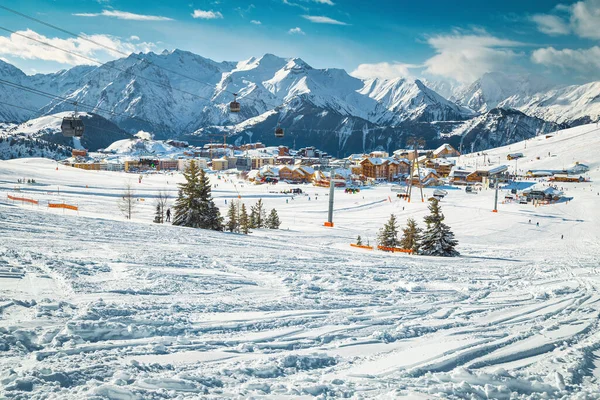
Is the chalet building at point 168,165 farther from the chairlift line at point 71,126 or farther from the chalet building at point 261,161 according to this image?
the chairlift line at point 71,126

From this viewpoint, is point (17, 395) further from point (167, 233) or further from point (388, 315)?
point (167, 233)

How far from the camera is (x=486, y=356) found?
4.95 meters

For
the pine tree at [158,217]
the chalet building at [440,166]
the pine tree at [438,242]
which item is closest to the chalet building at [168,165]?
the chalet building at [440,166]

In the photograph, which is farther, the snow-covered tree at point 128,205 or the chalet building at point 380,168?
the chalet building at point 380,168

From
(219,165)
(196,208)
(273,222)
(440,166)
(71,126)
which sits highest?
(440,166)

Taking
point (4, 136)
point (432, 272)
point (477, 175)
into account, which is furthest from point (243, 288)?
point (4, 136)

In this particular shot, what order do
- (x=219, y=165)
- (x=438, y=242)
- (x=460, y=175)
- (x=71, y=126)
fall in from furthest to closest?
(x=219, y=165) < (x=460, y=175) < (x=438, y=242) < (x=71, y=126)

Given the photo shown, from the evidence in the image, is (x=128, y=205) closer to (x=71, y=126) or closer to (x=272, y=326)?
(x=71, y=126)

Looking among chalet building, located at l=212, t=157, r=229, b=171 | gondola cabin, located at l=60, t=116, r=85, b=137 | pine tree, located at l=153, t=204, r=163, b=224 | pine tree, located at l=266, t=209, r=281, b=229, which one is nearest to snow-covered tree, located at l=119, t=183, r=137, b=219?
pine tree, located at l=153, t=204, r=163, b=224

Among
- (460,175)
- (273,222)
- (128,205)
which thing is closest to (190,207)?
(273,222)

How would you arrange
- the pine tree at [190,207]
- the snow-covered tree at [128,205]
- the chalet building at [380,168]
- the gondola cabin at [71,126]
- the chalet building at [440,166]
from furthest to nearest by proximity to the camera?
the chalet building at [440,166] < the chalet building at [380,168] < the snow-covered tree at [128,205] < the pine tree at [190,207] < the gondola cabin at [71,126]

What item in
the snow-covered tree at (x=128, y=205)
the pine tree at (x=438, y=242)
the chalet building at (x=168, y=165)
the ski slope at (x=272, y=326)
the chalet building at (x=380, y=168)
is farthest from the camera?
the chalet building at (x=168, y=165)

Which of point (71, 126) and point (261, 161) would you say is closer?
point (71, 126)

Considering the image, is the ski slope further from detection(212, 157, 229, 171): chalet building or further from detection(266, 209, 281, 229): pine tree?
detection(212, 157, 229, 171): chalet building
